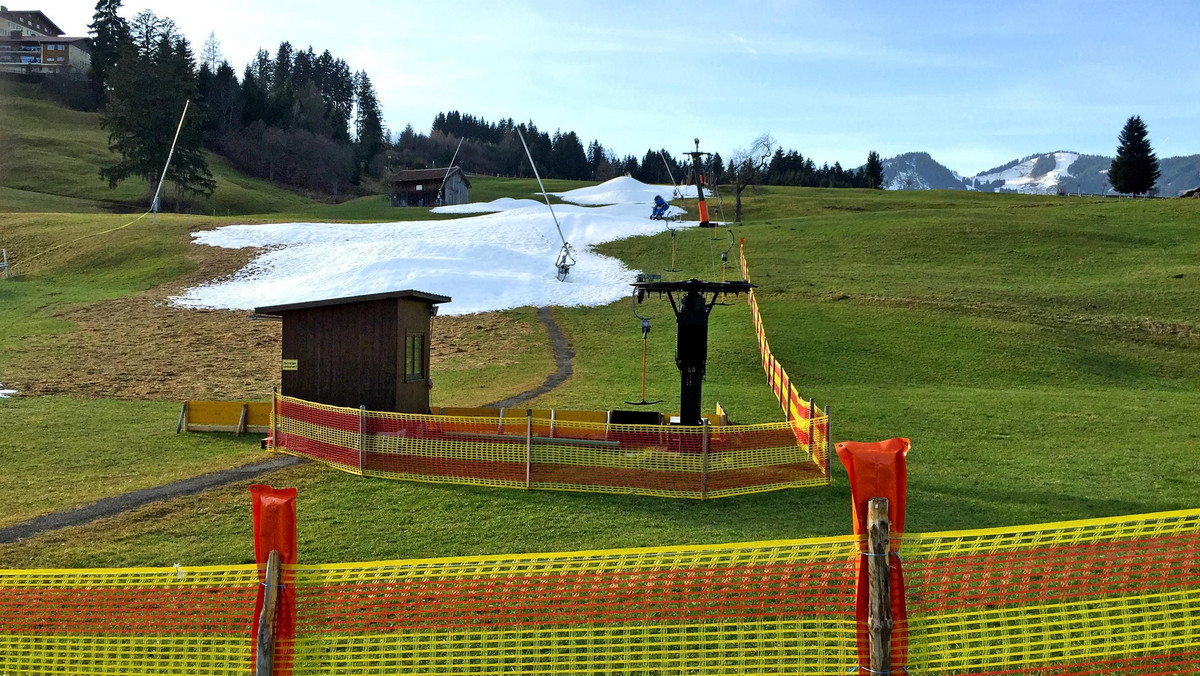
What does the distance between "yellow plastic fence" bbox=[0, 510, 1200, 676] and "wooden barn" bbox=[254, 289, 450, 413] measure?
10374 millimetres

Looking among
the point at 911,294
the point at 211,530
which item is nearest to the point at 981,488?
the point at 211,530

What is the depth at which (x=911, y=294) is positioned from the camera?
35.2 meters

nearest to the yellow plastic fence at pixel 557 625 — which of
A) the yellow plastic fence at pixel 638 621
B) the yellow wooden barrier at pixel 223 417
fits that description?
the yellow plastic fence at pixel 638 621

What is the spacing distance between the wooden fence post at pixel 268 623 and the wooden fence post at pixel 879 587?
3.58m

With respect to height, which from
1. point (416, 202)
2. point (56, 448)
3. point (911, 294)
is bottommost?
point (56, 448)

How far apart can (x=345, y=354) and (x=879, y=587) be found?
51.4 feet

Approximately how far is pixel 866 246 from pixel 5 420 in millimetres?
39384

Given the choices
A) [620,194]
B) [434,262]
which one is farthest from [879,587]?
[620,194]

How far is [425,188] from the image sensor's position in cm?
8569

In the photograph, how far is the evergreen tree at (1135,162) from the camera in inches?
3420

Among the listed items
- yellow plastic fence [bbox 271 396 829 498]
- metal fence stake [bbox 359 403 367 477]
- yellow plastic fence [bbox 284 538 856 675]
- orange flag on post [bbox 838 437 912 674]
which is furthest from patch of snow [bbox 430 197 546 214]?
orange flag on post [bbox 838 437 912 674]

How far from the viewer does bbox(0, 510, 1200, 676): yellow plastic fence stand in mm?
5914

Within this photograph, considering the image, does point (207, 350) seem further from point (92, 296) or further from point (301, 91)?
point (301, 91)

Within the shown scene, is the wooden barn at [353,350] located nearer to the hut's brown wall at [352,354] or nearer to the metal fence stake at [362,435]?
the hut's brown wall at [352,354]
